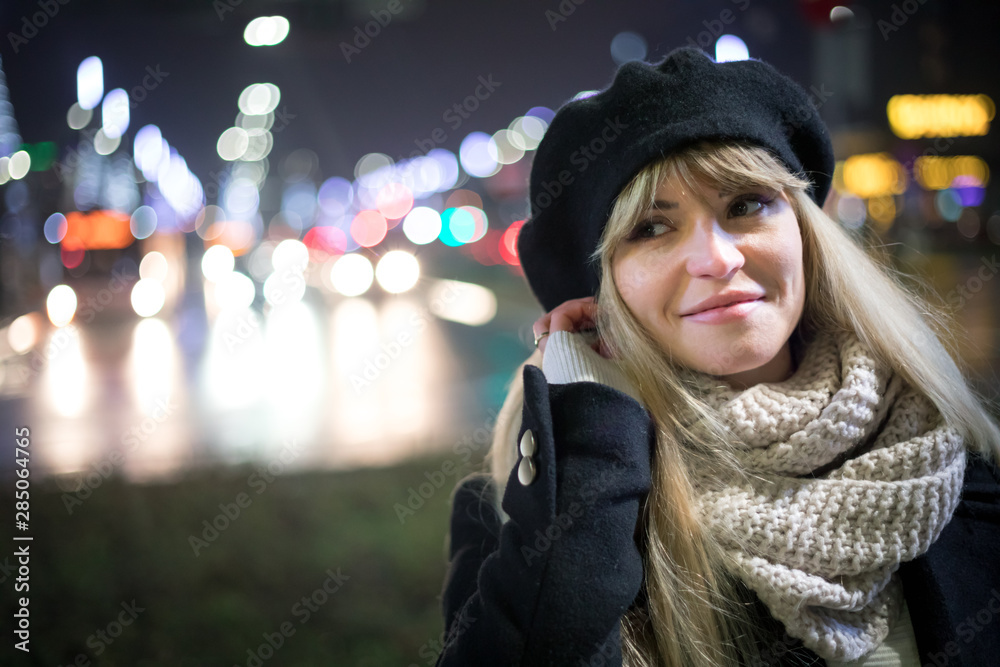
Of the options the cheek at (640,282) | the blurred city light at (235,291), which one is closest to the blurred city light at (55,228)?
the blurred city light at (235,291)

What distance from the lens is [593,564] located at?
59.6 inches

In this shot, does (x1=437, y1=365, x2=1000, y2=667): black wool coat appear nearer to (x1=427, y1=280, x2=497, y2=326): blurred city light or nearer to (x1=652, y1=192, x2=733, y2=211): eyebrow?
(x1=652, y1=192, x2=733, y2=211): eyebrow

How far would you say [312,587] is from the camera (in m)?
4.36

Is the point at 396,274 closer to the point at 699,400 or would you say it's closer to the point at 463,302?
the point at 463,302

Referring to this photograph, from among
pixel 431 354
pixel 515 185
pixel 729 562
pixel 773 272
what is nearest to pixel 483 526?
pixel 729 562

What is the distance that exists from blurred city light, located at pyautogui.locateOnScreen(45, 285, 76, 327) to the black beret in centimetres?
2084

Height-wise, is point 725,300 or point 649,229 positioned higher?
point 649,229

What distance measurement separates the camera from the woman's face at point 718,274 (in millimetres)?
1713

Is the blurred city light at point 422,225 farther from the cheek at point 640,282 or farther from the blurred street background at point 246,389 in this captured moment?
the cheek at point 640,282

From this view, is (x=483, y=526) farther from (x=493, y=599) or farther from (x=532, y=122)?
(x=532, y=122)

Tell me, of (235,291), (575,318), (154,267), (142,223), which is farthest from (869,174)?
(575,318)

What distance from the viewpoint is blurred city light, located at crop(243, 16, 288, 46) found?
26.5 feet

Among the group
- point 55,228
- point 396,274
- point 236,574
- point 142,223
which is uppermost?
point 142,223

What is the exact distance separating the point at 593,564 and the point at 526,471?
9.4 inches
